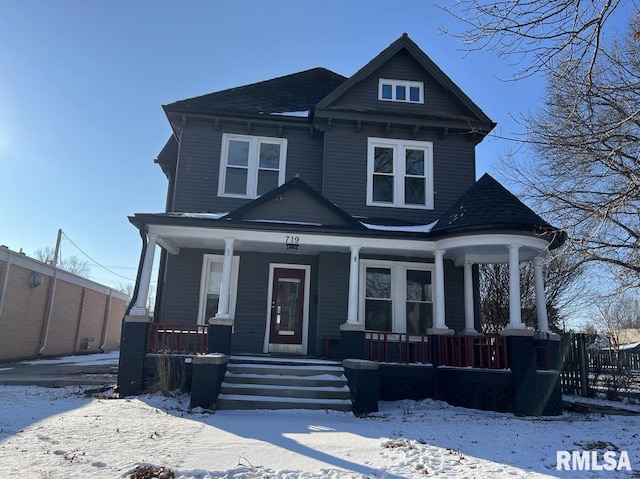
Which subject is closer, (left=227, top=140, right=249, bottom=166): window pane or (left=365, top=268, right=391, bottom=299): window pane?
(left=365, top=268, right=391, bottom=299): window pane

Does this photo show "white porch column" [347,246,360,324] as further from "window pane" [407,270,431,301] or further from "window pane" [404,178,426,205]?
"window pane" [404,178,426,205]

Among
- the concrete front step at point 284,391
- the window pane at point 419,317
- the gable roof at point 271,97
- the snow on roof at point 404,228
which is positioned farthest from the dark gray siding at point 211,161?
the concrete front step at point 284,391

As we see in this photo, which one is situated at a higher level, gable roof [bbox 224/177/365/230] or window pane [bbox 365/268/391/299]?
gable roof [bbox 224/177/365/230]

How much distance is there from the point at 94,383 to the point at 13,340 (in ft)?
31.4

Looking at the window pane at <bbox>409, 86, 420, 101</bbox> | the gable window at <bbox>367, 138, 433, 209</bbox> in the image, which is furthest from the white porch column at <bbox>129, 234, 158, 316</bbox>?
the window pane at <bbox>409, 86, 420, 101</bbox>

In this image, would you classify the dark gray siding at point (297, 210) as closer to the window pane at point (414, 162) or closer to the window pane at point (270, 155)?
the window pane at point (270, 155)

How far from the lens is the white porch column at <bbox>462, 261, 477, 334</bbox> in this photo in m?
10.9

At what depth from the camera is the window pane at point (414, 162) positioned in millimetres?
12055

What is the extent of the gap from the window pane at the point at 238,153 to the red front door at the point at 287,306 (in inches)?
118

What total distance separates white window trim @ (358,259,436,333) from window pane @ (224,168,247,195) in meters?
3.59

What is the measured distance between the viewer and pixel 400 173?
471 inches

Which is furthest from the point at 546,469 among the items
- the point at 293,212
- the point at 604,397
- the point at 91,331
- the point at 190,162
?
the point at 91,331

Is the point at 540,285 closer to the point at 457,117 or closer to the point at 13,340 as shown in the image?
the point at 457,117

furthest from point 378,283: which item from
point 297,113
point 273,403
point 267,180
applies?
point 297,113
